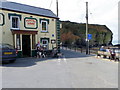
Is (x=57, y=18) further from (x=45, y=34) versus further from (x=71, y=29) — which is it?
(x=71, y=29)

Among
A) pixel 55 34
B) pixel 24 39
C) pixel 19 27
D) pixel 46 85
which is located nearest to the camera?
pixel 46 85

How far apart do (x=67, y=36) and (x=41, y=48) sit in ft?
78.4

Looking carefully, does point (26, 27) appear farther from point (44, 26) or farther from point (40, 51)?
point (40, 51)

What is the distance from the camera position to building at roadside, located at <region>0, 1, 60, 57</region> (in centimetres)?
1178

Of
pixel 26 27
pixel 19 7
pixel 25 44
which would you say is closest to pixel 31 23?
pixel 26 27

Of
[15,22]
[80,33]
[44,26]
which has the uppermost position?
[80,33]

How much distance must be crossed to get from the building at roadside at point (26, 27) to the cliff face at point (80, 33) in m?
19.9

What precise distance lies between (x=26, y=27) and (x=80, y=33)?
32.0 meters

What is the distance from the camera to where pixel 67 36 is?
36.2m

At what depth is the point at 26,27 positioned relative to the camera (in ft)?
42.8

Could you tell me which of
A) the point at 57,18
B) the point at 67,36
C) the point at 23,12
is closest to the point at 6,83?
the point at 23,12

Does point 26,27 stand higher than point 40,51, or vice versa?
point 26,27

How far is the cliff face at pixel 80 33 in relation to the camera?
118 ft

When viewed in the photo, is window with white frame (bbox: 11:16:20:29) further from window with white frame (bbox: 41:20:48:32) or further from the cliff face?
the cliff face
